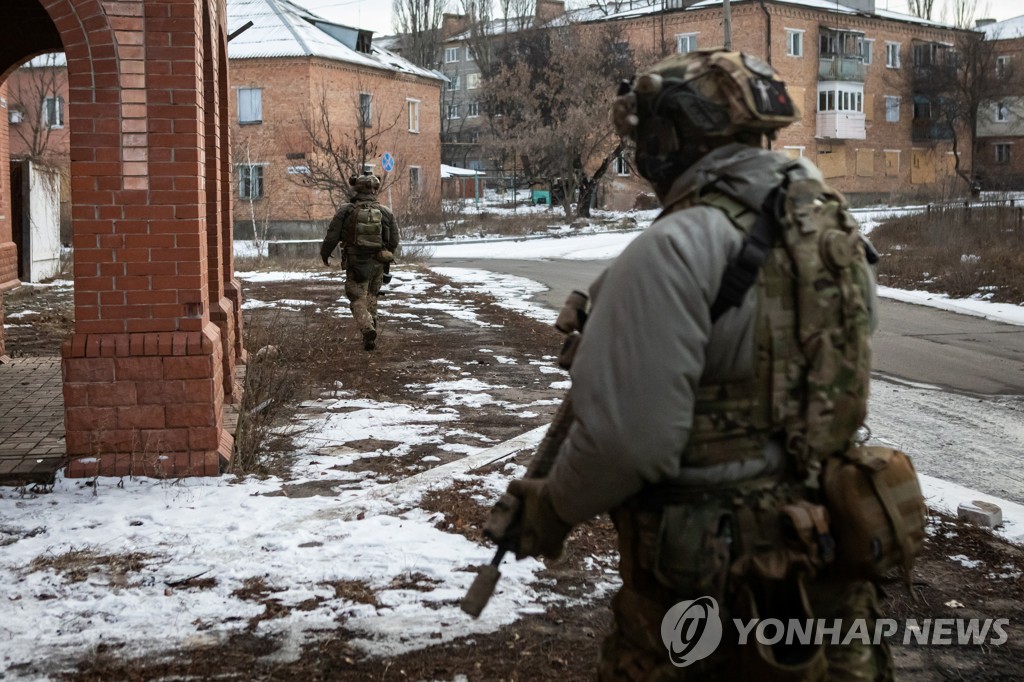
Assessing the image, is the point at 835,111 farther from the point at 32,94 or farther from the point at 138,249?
the point at 138,249

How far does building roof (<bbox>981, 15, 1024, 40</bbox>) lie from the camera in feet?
222

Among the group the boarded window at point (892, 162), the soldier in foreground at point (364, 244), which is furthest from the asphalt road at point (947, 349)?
the boarded window at point (892, 162)

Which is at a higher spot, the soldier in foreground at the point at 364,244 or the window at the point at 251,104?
the window at the point at 251,104

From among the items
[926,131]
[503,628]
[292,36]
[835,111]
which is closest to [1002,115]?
[926,131]

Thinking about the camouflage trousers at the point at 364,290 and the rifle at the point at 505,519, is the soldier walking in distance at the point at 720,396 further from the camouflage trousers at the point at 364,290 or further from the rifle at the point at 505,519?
the camouflage trousers at the point at 364,290

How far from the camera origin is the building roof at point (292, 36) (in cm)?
4159

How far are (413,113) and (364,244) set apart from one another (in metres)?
37.9

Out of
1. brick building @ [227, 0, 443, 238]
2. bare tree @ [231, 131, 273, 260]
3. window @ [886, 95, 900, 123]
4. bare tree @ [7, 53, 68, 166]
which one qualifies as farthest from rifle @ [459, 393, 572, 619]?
window @ [886, 95, 900, 123]

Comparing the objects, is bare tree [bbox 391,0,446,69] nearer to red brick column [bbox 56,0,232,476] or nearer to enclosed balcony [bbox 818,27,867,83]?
enclosed balcony [bbox 818,27,867,83]

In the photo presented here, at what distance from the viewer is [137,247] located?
20.7ft

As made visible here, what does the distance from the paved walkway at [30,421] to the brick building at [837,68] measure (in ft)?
147

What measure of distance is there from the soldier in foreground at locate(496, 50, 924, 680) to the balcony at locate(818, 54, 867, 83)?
56.7 meters

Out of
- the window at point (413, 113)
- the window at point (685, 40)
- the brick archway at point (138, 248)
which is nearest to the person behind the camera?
the brick archway at point (138, 248)

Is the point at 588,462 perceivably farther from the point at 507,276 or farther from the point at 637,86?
the point at 507,276
